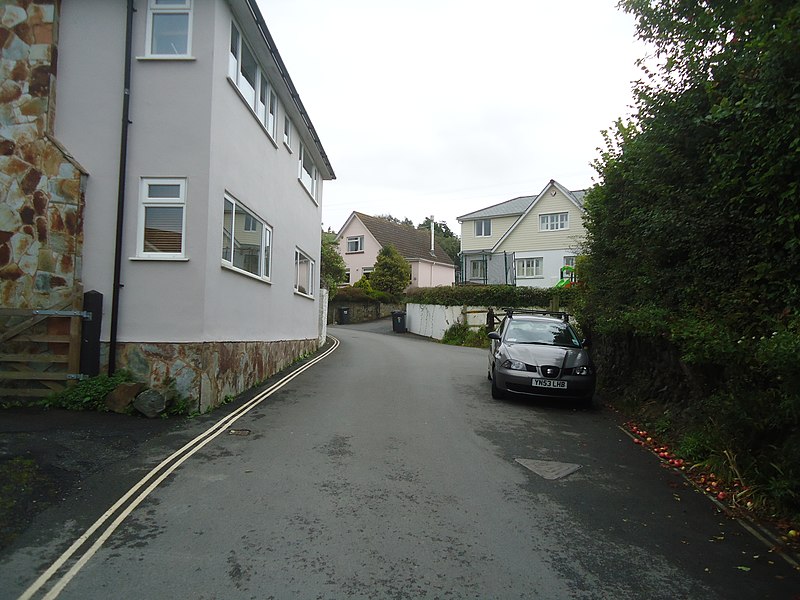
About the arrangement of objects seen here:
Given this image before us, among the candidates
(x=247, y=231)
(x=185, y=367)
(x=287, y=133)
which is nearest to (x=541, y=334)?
(x=247, y=231)

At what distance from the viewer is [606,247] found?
35.3 ft

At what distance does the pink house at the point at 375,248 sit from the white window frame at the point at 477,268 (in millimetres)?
8093

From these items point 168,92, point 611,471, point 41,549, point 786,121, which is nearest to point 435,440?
point 611,471

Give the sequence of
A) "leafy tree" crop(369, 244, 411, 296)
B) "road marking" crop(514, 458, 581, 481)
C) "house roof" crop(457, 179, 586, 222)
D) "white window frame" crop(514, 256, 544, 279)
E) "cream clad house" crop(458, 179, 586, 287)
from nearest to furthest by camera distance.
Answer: "road marking" crop(514, 458, 581, 481) < "cream clad house" crop(458, 179, 586, 287) < "white window frame" crop(514, 256, 544, 279) < "house roof" crop(457, 179, 586, 222) < "leafy tree" crop(369, 244, 411, 296)

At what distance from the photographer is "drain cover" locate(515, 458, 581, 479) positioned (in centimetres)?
653

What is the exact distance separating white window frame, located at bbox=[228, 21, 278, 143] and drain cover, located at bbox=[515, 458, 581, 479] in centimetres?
779

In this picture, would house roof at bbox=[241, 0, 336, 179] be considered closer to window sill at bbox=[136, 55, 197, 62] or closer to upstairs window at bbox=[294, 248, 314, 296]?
window sill at bbox=[136, 55, 197, 62]

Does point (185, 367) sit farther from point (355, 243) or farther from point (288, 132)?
point (355, 243)

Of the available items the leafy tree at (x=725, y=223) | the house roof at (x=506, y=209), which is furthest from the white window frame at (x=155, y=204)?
the house roof at (x=506, y=209)

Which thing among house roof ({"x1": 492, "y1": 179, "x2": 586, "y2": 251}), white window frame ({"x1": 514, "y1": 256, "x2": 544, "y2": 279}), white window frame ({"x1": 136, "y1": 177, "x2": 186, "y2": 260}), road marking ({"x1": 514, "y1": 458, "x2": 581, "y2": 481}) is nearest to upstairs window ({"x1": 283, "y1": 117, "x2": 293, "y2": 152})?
white window frame ({"x1": 136, "y1": 177, "x2": 186, "y2": 260})

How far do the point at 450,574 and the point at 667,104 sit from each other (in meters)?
6.45

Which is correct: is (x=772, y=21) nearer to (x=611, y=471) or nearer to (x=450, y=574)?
(x=611, y=471)

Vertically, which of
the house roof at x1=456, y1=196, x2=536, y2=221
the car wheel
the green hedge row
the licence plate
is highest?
the house roof at x1=456, y1=196, x2=536, y2=221

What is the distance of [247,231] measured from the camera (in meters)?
11.7
